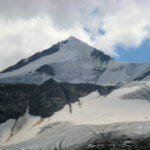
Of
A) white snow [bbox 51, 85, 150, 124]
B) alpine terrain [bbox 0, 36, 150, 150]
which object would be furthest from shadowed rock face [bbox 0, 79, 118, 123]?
white snow [bbox 51, 85, 150, 124]

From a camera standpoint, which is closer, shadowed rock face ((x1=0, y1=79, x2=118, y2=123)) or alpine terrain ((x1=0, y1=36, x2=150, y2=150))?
alpine terrain ((x1=0, y1=36, x2=150, y2=150))

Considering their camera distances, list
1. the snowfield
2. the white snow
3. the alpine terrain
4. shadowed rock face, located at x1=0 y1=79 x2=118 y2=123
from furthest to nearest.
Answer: shadowed rock face, located at x1=0 y1=79 x2=118 y2=123, the white snow, the snowfield, the alpine terrain

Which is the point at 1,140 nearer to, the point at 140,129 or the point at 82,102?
the point at 82,102

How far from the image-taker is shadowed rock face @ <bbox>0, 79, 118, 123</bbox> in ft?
553

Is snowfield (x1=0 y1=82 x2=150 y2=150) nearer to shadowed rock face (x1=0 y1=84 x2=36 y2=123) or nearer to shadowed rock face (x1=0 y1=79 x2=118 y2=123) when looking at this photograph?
shadowed rock face (x1=0 y1=79 x2=118 y2=123)

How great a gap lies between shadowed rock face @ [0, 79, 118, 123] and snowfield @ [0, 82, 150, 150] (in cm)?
390

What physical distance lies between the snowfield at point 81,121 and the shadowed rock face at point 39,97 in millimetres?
3901

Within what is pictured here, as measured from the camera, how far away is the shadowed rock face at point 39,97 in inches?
6634

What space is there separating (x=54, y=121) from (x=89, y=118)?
13.7 metres

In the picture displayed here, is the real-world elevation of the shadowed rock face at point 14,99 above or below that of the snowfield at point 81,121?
above

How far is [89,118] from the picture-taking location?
150 m

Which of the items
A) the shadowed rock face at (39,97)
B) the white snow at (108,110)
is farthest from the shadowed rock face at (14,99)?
the white snow at (108,110)

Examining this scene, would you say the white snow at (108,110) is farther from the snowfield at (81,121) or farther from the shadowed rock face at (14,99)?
the shadowed rock face at (14,99)

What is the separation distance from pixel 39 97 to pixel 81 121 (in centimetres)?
3988
